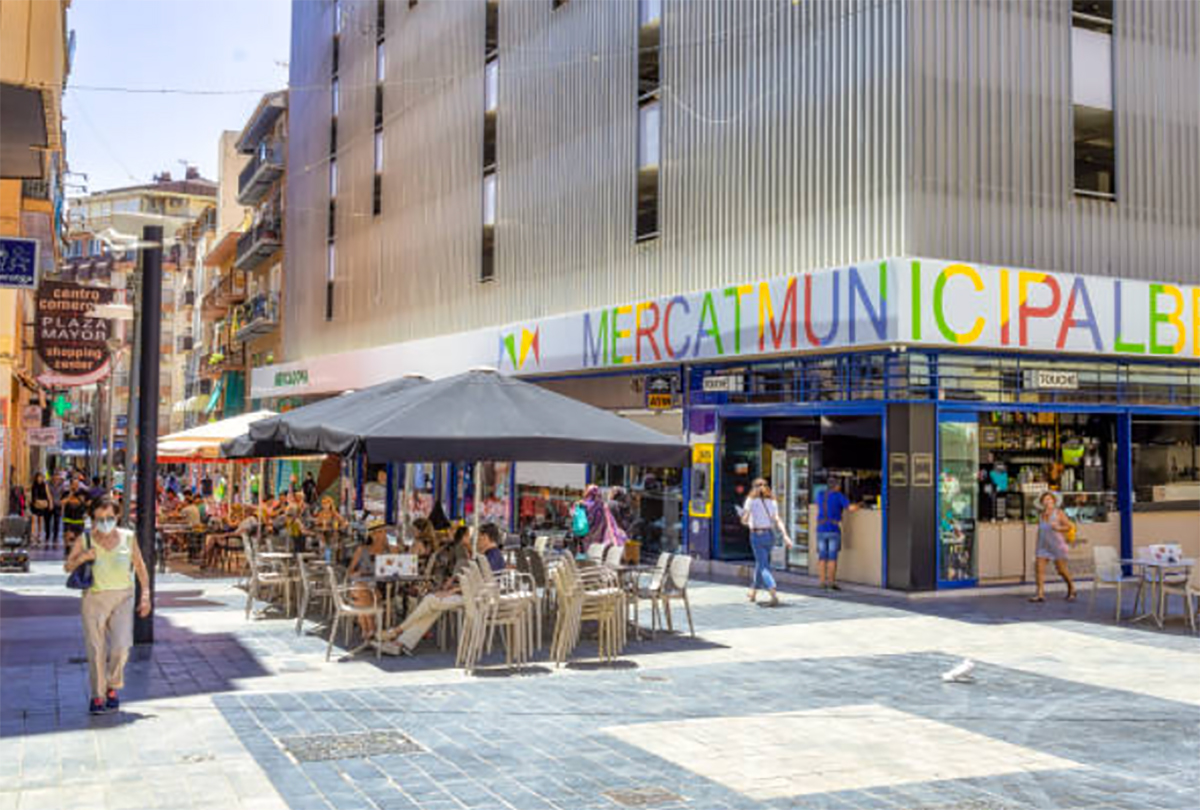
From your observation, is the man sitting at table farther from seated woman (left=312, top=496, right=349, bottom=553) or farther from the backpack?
the backpack

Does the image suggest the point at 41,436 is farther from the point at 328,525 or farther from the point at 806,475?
the point at 806,475

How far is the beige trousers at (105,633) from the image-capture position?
28.8 ft

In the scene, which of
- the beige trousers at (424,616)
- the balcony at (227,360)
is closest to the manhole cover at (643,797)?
the beige trousers at (424,616)

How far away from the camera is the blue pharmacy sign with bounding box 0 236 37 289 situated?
33.9 feet

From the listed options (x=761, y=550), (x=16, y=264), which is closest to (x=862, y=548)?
(x=761, y=550)

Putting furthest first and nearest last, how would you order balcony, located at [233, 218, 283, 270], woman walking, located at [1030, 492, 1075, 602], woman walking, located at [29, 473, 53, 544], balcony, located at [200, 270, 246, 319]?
balcony, located at [200, 270, 246, 319], balcony, located at [233, 218, 283, 270], woman walking, located at [29, 473, 53, 544], woman walking, located at [1030, 492, 1075, 602]

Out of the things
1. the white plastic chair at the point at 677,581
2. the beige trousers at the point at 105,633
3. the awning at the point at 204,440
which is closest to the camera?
the beige trousers at the point at 105,633

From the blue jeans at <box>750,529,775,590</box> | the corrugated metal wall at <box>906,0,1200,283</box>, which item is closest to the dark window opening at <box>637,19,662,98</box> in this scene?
the corrugated metal wall at <box>906,0,1200,283</box>

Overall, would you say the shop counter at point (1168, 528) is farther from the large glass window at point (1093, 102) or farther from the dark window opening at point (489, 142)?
the dark window opening at point (489, 142)

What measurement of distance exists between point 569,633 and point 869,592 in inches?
275

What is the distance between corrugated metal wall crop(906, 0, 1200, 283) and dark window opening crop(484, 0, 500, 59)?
46.6 feet

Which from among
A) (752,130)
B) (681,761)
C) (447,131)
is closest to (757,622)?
(681,761)

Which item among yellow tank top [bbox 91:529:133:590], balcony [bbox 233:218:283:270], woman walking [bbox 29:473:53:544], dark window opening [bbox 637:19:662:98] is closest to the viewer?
yellow tank top [bbox 91:529:133:590]

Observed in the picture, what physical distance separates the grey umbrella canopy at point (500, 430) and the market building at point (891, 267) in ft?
16.8
